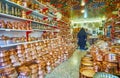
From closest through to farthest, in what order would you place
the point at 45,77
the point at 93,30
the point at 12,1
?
1. the point at 12,1
2. the point at 45,77
3. the point at 93,30

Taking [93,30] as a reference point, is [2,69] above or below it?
below

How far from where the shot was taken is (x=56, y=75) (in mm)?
3951

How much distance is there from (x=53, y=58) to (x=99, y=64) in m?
2.30

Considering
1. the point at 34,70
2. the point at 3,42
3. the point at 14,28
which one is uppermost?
the point at 14,28

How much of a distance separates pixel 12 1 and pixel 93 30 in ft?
43.4

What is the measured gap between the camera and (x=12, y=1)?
3166 millimetres

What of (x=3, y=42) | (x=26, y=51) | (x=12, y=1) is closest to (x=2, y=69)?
(x=3, y=42)

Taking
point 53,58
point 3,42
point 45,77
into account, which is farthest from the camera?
point 53,58

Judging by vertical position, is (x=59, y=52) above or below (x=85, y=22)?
below

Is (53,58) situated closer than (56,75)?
No

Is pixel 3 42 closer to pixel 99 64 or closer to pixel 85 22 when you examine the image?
A: pixel 99 64

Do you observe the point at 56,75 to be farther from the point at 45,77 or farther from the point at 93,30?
the point at 93,30

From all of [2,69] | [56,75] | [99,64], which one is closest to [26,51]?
[2,69]

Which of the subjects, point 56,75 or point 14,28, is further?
point 56,75
